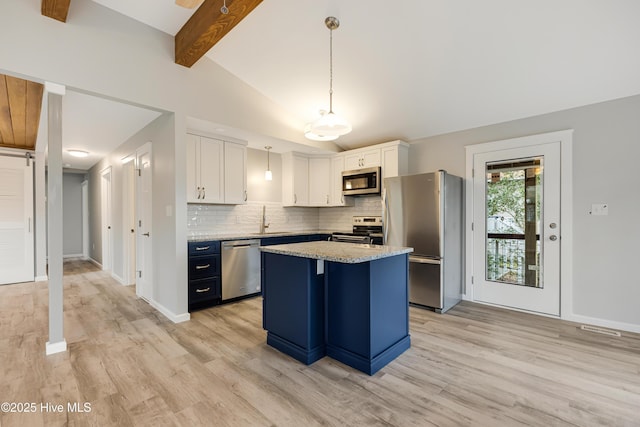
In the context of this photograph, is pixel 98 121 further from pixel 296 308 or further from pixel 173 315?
pixel 296 308

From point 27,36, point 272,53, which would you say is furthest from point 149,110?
point 272,53

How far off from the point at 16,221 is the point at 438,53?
6905 mm

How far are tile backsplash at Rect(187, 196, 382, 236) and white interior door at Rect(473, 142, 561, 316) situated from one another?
1.64 metres

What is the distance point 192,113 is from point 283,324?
253cm

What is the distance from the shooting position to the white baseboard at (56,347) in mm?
2586

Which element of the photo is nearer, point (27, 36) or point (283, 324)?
point (27, 36)

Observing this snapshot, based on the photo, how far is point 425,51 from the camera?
2.96 m

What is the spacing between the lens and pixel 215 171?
416 cm

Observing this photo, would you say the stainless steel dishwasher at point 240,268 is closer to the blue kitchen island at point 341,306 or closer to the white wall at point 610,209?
the blue kitchen island at point 341,306

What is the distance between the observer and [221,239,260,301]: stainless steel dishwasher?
13.2 ft

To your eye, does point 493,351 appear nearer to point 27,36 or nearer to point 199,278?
point 199,278

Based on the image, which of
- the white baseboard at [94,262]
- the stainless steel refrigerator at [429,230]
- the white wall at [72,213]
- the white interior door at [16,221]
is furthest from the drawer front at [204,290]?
the white wall at [72,213]

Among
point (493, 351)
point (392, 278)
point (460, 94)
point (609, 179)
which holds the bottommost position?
point (493, 351)

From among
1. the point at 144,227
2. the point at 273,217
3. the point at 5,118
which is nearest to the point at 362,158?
the point at 273,217
